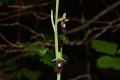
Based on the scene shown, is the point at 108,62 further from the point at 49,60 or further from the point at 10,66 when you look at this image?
A: the point at 10,66

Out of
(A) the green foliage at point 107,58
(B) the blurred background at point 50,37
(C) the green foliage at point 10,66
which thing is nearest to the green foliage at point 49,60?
(A) the green foliage at point 107,58

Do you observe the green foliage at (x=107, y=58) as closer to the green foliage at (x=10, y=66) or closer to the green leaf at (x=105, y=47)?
the green leaf at (x=105, y=47)

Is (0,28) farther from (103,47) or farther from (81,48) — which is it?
(103,47)

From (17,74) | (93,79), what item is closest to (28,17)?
(93,79)

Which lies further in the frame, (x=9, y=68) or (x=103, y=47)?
(x=9, y=68)

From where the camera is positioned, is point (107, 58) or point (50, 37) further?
point (50, 37)

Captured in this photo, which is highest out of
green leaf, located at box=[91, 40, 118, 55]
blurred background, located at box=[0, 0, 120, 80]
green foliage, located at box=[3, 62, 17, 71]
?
blurred background, located at box=[0, 0, 120, 80]

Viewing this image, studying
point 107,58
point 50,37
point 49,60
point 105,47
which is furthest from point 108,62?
point 50,37

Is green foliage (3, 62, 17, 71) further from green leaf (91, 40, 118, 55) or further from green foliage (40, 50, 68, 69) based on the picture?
green leaf (91, 40, 118, 55)

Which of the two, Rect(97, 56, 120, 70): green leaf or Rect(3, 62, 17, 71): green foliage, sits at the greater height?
Rect(3, 62, 17, 71): green foliage

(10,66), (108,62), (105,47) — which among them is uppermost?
(10,66)

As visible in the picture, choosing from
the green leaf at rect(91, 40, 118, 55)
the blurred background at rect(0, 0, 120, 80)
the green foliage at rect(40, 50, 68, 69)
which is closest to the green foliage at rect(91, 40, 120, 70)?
the green leaf at rect(91, 40, 118, 55)
